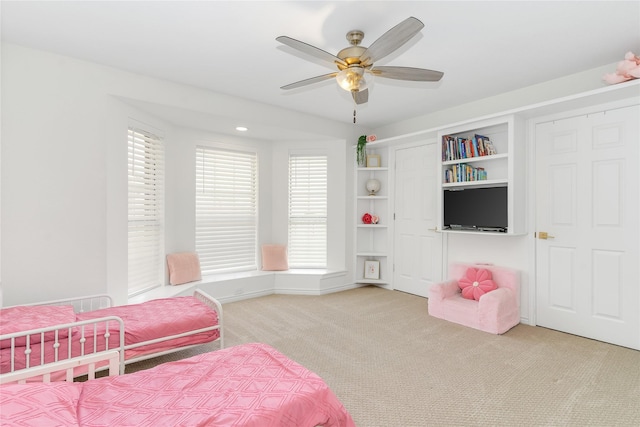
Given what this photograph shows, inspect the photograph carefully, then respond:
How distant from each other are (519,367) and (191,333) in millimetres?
2651

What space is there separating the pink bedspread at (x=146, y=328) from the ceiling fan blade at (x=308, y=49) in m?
2.17

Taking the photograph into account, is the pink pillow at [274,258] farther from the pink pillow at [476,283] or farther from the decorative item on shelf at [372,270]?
the pink pillow at [476,283]

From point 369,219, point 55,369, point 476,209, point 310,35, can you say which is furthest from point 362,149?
point 55,369

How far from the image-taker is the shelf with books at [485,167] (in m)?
3.41

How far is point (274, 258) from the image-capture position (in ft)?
16.3

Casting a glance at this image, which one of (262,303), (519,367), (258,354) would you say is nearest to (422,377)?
(519,367)

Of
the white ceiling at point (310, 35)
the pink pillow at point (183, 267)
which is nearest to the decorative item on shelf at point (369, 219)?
the white ceiling at point (310, 35)

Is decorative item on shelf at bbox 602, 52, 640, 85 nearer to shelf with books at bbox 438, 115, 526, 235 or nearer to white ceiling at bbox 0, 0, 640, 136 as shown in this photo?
white ceiling at bbox 0, 0, 640, 136

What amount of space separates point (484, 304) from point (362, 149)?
2.75m

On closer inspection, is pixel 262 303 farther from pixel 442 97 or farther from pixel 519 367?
pixel 442 97

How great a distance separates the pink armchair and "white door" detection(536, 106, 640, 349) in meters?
0.31

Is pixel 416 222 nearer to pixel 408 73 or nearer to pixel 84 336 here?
→ pixel 408 73

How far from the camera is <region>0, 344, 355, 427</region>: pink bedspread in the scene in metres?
1.25

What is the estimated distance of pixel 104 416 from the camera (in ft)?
4.31
